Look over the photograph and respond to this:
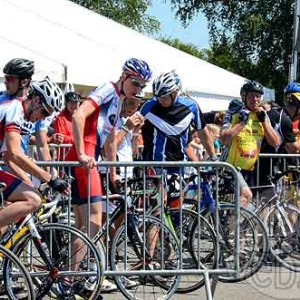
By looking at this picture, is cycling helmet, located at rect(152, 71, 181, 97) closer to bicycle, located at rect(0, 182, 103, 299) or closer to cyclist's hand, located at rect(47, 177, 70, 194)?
bicycle, located at rect(0, 182, 103, 299)

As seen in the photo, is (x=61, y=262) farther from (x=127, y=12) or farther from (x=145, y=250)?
(x=127, y=12)

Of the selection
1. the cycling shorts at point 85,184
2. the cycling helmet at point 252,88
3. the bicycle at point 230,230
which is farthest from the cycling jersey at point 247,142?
the cycling shorts at point 85,184

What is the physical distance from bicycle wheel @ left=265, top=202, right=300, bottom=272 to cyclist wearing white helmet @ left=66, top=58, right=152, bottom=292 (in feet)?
7.23

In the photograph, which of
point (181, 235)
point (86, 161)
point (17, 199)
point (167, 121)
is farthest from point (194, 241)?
point (17, 199)

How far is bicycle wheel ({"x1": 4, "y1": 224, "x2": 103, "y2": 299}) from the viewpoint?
19.5ft

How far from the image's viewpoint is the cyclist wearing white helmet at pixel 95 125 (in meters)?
6.11

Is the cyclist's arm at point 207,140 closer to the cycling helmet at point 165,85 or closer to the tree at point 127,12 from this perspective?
the cycling helmet at point 165,85

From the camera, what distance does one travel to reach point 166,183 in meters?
6.84

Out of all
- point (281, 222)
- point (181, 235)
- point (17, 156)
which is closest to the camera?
point (17, 156)

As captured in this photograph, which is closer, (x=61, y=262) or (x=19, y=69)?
(x=61, y=262)

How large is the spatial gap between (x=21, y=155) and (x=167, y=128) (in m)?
2.00

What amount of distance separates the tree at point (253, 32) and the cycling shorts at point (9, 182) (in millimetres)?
25052

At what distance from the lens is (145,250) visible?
650cm

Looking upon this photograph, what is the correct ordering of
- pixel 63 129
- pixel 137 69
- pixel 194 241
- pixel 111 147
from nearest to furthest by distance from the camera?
pixel 137 69 → pixel 111 147 → pixel 194 241 → pixel 63 129
